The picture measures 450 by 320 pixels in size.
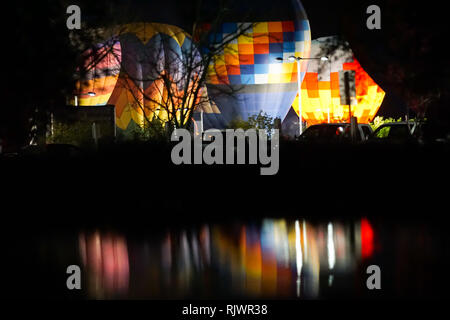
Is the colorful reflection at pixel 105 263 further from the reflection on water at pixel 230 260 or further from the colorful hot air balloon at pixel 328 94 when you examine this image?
the colorful hot air balloon at pixel 328 94

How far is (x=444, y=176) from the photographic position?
1556 cm

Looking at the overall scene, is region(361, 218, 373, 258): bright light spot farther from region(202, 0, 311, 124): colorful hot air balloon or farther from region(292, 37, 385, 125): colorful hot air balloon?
region(292, 37, 385, 125): colorful hot air balloon

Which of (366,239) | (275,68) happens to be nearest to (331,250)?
(366,239)

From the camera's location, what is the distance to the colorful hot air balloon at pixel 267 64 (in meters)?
45.8

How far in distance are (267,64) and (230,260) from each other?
3726 cm

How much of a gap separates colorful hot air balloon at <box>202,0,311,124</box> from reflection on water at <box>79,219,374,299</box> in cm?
3255

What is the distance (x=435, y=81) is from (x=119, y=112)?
41.5m

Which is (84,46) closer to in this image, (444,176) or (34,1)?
(34,1)

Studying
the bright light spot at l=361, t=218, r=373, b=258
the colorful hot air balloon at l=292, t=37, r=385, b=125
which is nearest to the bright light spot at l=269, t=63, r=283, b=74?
the colorful hot air balloon at l=292, t=37, r=385, b=125

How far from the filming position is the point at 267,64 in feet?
152

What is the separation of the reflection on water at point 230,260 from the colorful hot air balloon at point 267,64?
32.5 meters

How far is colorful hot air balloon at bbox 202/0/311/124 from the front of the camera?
4575cm

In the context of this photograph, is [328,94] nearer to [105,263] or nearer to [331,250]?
[331,250]
